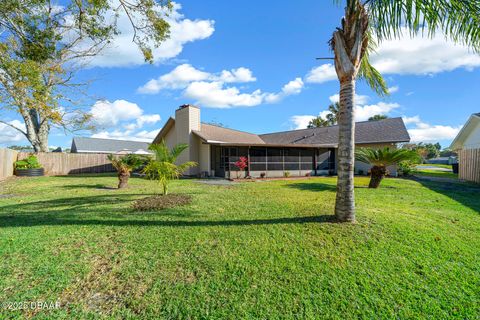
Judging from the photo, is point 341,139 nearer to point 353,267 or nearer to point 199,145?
point 353,267

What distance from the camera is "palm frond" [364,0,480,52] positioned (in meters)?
4.31

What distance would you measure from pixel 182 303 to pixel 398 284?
2.93 metres

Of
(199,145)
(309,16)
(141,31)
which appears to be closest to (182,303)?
(309,16)

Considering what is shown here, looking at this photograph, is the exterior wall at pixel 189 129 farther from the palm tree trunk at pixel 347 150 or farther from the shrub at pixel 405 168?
the shrub at pixel 405 168

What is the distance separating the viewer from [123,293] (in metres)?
2.80

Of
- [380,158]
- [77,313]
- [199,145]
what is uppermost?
[199,145]

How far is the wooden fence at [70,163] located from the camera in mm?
19591

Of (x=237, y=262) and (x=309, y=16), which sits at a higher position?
(x=309, y=16)

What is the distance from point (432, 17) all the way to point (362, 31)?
130 centimetres

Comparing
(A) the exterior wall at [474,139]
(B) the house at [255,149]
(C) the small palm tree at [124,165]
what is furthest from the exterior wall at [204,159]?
(A) the exterior wall at [474,139]

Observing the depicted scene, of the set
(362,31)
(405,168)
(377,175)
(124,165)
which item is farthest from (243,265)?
(405,168)

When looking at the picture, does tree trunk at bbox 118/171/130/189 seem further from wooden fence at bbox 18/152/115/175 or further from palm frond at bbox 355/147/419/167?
wooden fence at bbox 18/152/115/175

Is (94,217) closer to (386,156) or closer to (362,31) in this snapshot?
(362,31)

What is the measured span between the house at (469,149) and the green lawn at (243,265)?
402 inches
